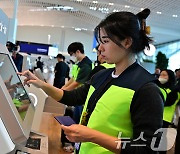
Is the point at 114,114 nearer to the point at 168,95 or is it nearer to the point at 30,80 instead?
the point at 30,80

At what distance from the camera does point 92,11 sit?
14.1 m

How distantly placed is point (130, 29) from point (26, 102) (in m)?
0.56

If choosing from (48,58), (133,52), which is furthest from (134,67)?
(48,58)

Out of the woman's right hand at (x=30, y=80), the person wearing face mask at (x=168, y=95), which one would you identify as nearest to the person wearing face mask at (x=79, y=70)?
the person wearing face mask at (x=168, y=95)

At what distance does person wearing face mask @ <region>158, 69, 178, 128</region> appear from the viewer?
3.81 m

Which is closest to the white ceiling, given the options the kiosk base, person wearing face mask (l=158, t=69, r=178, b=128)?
person wearing face mask (l=158, t=69, r=178, b=128)

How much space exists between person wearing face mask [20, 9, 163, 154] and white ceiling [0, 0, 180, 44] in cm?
344

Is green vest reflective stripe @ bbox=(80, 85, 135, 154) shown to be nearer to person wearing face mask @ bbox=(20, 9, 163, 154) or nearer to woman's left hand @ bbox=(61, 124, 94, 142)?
person wearing face mask @ bbox=(20, 9, 163, 154)

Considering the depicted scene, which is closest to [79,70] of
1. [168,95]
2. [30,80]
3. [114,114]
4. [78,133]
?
[168,95]

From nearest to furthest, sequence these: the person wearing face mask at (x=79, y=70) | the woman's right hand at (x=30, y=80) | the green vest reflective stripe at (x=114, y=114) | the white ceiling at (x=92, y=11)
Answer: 1. the green vest reflective stripe at (x=114, y=114)
2. the woman's right hand at (x=30, y=80)
3. the person wearing face mask at (x=79, y=70)
4. the white ceiling at (x=92, y=11)

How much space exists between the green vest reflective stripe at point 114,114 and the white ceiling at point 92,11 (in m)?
3.54

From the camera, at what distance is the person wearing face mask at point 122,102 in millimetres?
1039

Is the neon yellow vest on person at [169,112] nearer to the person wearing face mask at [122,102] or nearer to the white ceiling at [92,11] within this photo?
the white ceiling at [92,11]

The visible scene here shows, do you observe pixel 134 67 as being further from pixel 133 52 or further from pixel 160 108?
pixel 160 108
